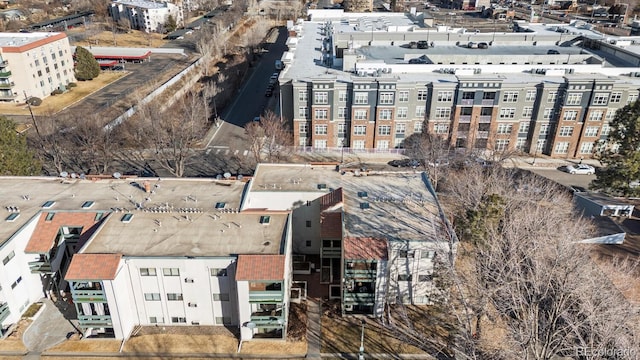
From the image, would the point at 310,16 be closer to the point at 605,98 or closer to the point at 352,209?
the point at 605,98

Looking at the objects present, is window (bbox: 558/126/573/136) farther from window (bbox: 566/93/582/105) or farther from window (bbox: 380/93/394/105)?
window (bbox: 380/93/394/105)

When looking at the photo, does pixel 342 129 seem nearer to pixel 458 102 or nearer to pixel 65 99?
pixel 458 102

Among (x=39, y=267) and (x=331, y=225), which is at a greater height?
(x=331, y=225)

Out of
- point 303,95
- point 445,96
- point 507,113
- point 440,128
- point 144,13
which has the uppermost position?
point 144,13

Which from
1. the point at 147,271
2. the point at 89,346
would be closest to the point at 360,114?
the point at 147,271

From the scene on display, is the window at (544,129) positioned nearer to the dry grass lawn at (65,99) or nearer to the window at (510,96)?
the window at (510,96)

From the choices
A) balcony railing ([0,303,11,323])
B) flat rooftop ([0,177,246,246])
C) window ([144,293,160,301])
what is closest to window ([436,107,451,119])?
flat rooftop ([0,177,246,246])

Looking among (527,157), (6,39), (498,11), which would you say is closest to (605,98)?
(527,157)
